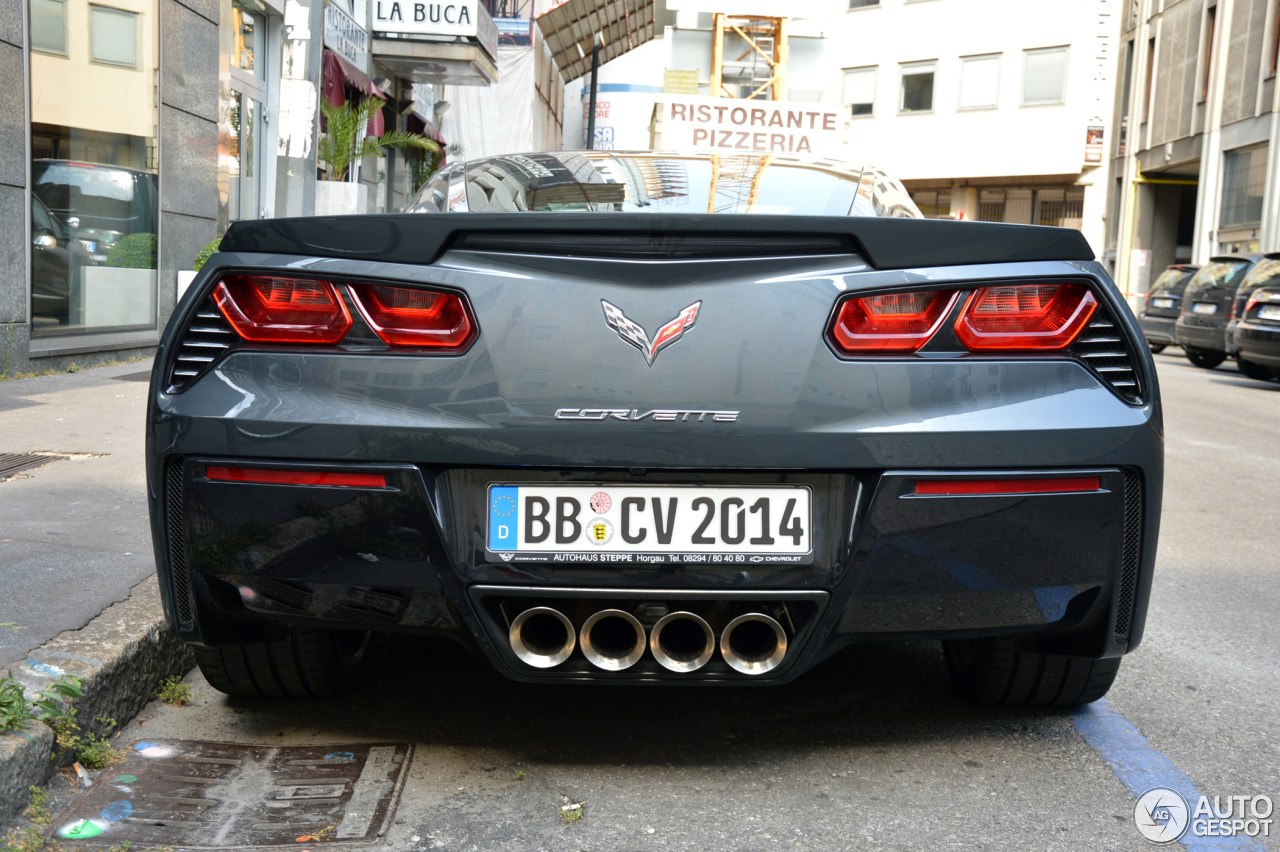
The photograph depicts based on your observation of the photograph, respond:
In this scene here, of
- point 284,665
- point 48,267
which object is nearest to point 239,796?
point 284,665

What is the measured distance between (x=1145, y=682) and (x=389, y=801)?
2.00 metres

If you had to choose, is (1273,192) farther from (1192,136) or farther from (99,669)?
(99,669)

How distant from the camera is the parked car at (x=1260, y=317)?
13719 mm

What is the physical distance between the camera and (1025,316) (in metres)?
2.37

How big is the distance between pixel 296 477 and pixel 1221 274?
55.3ft

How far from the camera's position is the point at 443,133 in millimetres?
29719

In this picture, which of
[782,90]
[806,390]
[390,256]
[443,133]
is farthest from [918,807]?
[782,90]

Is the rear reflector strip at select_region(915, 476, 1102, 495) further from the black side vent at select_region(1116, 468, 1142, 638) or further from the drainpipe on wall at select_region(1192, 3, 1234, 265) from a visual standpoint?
the drainpipe on wall at select_region(1192, 3, 1234, 265)

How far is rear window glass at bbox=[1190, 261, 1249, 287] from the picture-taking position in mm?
16484

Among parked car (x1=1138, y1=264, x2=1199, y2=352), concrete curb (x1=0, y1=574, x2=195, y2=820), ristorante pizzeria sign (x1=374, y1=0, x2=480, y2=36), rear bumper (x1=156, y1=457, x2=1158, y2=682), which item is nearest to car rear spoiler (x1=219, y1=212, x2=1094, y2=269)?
rear bumper (x1=156, y1=457, x2=1158, y2=682)

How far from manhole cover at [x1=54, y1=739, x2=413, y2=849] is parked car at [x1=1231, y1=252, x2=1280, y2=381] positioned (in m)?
13.4

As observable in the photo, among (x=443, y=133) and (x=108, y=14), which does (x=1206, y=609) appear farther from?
(x=443, y=133)

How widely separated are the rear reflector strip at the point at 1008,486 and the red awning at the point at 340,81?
14627 mm

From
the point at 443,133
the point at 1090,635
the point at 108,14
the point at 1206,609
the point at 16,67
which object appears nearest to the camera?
the point at 1090,635
